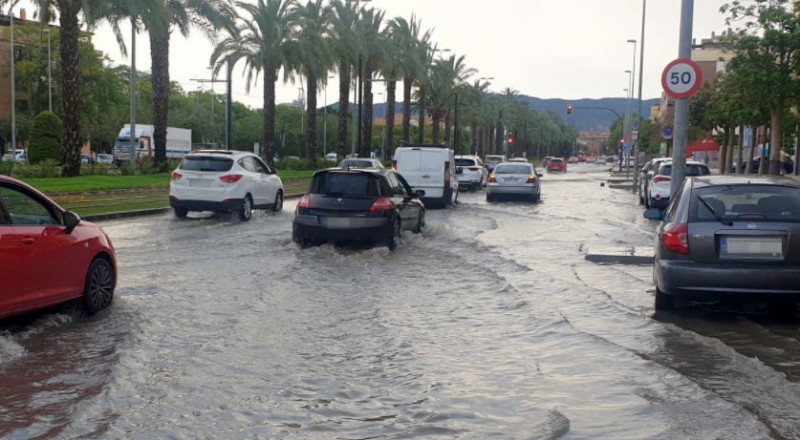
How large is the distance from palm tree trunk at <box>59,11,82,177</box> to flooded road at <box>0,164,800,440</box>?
2039 centimetres

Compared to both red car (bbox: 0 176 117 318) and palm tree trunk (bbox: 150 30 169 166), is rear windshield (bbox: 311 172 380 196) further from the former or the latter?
palm tree trunk (bbox: 150 30 169 166)

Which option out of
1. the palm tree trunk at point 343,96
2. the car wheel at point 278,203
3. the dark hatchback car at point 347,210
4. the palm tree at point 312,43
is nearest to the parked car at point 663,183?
the car wheel at point 278,203

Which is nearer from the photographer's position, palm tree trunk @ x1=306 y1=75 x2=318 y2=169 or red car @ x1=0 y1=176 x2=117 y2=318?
red car @ x1=0 y1=176 x2=117 y2=318

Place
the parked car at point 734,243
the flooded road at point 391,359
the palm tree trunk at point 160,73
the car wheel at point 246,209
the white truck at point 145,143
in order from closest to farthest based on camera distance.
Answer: the flooded road at point 391,359 < the parked car at point 734,243 < the car wheel at point 246,209 < the palm tree trunk at point 160,73 < the white truck at point 145,143

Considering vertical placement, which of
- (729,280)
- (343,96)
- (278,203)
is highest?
(343,96)

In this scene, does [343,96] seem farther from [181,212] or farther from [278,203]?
[181,212]

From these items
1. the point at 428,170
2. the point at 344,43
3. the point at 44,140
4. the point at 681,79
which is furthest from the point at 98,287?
the point at 344,43

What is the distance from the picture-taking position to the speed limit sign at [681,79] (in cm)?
1371

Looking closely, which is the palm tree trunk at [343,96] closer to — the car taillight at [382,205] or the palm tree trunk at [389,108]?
the palm tree trunk at [389,108]

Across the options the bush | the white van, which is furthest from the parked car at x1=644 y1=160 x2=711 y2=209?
the bush

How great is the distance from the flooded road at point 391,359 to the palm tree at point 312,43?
33.1 meters

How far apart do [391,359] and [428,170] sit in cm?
1902

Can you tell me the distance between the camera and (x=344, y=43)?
48500 millimetres

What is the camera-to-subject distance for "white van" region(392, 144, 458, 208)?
26.0 meters
